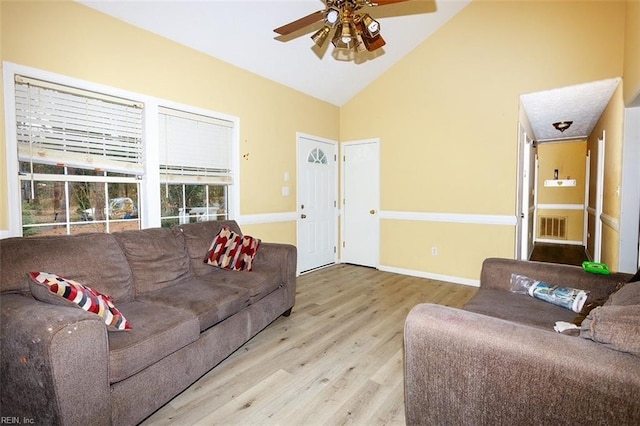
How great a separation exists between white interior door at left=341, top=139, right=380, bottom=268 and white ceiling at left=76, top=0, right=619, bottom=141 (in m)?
0.92

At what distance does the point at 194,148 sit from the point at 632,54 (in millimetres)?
4153

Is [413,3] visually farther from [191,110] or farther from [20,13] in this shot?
[20,13]

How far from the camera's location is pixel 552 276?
211 centimetres

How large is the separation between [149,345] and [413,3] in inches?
159

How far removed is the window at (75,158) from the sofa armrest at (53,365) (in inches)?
49.9

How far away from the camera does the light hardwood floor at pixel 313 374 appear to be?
1.70m

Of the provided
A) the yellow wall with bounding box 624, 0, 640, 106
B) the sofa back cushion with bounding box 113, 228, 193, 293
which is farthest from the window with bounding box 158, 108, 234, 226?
the yellow wall with bounding box 624, 0, 640, 106

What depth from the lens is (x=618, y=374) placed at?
0.90 meters

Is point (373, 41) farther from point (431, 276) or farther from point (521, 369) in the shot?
point (431, 276)

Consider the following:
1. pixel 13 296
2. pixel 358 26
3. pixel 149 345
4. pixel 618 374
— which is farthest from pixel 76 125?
pixel 618 374

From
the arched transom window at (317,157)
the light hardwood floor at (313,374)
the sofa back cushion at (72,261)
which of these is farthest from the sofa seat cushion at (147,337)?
the arched transom window at (317,157)

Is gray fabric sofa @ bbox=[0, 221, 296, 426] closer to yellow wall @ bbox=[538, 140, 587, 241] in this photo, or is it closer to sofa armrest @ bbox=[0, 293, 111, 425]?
sofa armrest @ bbox=[0, 293, 111, 425]

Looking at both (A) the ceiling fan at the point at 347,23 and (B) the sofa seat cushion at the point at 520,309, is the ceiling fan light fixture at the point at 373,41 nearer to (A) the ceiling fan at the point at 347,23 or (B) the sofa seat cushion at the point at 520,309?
(A) the ceiling fan at the point at 347,23

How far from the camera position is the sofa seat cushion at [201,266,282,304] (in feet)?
8.00
